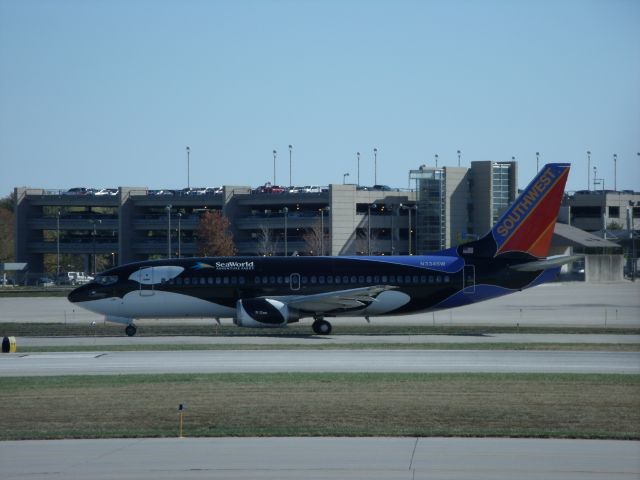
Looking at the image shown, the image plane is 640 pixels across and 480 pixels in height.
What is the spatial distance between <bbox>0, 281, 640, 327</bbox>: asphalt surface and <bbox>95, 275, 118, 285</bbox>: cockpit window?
8980mm

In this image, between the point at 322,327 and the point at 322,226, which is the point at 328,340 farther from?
the point at 322,226

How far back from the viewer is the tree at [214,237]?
100 meters

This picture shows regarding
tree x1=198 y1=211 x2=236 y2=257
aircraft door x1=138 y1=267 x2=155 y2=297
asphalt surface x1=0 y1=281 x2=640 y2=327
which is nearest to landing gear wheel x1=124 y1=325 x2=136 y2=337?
aircraft door x1=138 y1=267 x2=155 y2=297

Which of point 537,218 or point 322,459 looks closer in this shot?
point 322,459

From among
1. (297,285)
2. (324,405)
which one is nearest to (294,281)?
(297,285)

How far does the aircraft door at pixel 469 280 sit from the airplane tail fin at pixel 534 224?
104 centimetres

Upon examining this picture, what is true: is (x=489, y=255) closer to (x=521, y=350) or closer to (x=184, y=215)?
(x=521, y=350)

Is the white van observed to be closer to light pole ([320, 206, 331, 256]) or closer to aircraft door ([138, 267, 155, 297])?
light pole ([320, 206, 331, 256])

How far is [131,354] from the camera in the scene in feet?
126

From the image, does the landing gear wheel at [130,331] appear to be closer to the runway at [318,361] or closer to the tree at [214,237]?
the runway at [318,361]

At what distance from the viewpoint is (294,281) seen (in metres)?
48.0

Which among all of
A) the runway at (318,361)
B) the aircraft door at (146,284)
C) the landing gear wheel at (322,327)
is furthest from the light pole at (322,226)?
the runway at (318,361)

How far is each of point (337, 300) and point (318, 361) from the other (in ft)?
36.8

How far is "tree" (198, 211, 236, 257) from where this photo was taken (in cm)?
10050
